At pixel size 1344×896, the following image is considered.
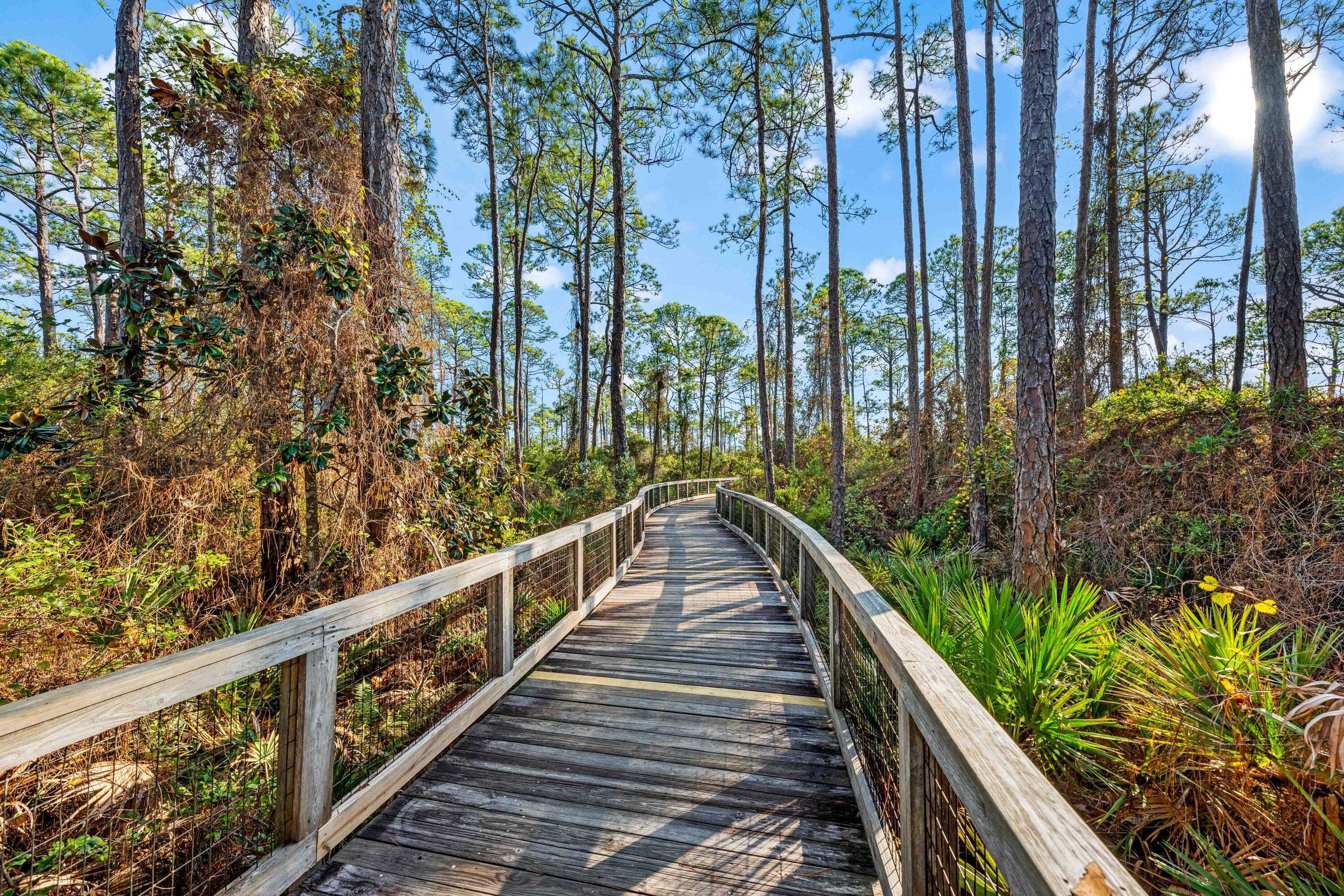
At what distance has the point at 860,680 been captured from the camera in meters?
2.53

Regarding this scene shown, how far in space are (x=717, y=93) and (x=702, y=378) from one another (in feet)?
61.3

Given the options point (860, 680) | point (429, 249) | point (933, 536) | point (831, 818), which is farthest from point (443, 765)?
point (933, 536)

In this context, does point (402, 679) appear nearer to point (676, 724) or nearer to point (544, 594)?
point (544, 594)

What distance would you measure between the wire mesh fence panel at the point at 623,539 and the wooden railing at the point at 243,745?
2.87 meters

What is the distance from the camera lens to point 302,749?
1.75 meters

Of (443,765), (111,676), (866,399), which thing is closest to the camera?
(111,676)

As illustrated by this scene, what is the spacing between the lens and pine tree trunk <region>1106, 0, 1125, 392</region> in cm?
988

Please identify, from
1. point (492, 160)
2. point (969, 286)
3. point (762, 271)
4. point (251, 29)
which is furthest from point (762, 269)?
point (251, 29)

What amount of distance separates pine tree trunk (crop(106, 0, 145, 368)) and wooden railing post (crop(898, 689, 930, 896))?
860 centimetres

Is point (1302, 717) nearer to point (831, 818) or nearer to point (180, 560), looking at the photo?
point (831, 818)

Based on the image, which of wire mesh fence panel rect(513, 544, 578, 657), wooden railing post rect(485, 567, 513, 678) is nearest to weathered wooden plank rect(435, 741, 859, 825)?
wooden railing post rect(485, 567, 513, 678)

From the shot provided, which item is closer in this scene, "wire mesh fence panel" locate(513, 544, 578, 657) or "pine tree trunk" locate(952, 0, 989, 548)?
"wire mesh fence panel" locate(513, 544, 578, 657)

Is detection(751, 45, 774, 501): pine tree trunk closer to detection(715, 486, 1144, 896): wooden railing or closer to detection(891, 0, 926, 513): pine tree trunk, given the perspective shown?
detection(891, 0, 926, 513): pine tree trunk

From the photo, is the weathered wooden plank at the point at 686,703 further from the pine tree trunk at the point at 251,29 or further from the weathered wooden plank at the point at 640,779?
the pine tree trunk at the point at 251,29
